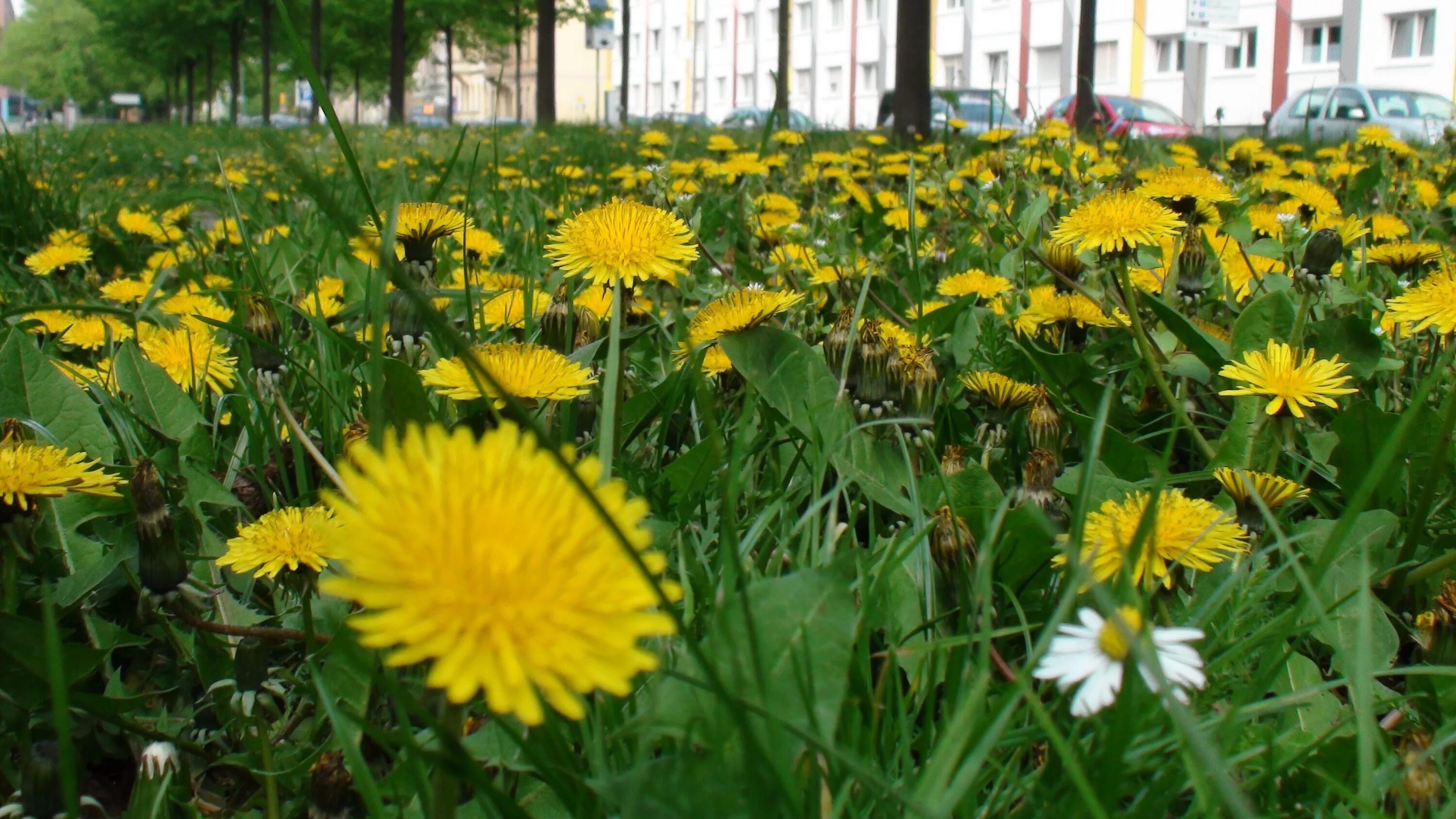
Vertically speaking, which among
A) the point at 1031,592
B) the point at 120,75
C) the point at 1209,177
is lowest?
the point at 1031,592

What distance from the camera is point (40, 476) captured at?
713 mm

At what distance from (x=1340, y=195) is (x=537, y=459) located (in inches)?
114

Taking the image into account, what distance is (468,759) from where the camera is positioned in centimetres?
40

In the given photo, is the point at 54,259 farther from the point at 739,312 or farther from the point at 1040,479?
the point at 1040,479

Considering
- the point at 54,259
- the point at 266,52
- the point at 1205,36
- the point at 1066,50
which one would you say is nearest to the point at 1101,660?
the point at 54,259

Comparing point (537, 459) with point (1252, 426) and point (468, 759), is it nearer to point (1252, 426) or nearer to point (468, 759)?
point (468, 759)

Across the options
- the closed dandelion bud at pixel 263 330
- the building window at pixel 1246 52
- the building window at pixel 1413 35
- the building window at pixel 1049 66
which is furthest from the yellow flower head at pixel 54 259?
the building window at pixel 1049 66

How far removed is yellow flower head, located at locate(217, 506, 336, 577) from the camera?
732 mm

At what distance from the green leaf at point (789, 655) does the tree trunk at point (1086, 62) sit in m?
5.37

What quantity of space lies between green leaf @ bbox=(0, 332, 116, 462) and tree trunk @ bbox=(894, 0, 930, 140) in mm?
5319

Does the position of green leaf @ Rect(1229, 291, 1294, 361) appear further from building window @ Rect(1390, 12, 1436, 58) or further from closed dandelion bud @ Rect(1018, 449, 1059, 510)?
building window @ Rect(1390, 12, 1436, 58)

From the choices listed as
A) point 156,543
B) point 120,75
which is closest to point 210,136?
point 156,543

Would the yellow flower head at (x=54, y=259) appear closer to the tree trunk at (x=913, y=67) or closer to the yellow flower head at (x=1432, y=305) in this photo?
the yellow flower head at (x=1432, y=305)

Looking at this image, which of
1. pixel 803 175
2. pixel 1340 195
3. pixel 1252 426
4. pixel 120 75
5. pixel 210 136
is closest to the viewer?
pixel 1252 426
